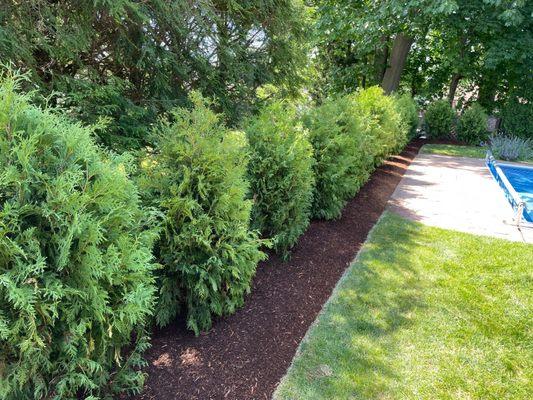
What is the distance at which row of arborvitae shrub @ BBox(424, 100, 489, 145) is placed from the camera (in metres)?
13.7

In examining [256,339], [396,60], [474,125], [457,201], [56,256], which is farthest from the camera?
[396,60]

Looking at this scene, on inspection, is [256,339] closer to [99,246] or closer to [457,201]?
[99,246]

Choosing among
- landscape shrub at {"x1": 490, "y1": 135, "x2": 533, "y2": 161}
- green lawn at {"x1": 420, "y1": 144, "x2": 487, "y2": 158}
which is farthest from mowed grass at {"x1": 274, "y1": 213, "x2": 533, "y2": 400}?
green lawn at {"x1": 420, "y1": 144, "x2": 487, "y2": 158}

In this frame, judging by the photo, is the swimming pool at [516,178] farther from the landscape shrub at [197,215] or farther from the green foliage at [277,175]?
the landscape shrub at [197,215]

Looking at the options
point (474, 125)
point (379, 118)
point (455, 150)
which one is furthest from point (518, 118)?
point (379, 118)

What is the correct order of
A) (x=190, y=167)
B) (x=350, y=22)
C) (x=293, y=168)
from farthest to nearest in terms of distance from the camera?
(x=350, y=22) < (x=293, y=168) < (x=190, y=167)

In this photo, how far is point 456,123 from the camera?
47.8ft

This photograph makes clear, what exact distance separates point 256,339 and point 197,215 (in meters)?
1.01

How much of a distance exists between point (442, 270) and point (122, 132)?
398 cm

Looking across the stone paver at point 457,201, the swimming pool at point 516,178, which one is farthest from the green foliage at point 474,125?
the stone paver at point 457,201

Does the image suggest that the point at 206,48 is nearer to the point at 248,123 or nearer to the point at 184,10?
the point at 184,10

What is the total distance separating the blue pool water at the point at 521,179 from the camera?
8103mm

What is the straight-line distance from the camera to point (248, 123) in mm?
3992

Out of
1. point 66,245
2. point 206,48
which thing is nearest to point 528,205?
point 206,48
